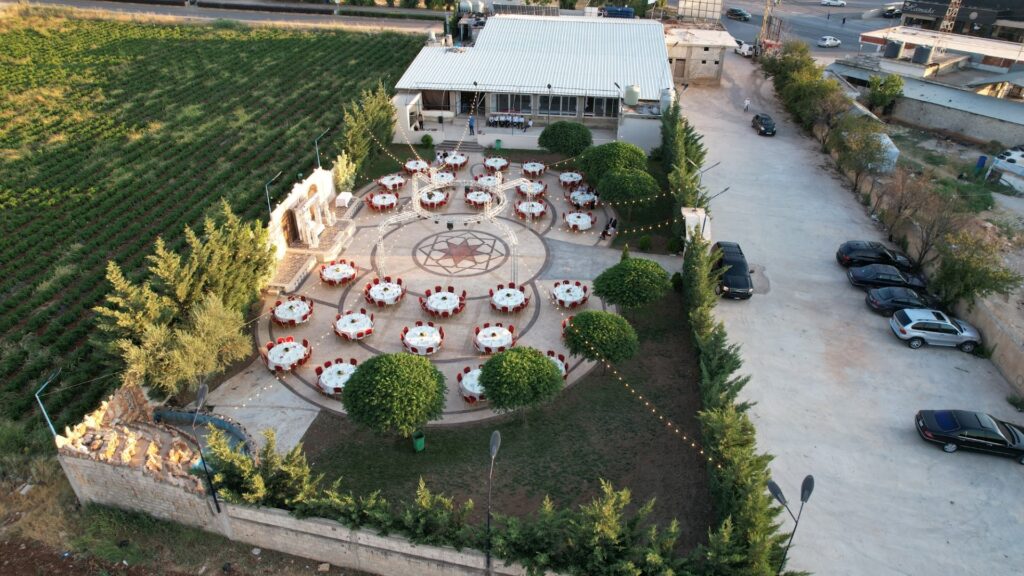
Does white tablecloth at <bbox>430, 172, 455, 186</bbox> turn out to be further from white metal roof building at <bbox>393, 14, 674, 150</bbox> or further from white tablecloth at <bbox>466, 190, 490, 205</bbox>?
white metal roof building at <bbox>393, 14, 674, 150</bbox>

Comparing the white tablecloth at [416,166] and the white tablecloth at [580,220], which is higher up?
the white tablecloth at [416,166]

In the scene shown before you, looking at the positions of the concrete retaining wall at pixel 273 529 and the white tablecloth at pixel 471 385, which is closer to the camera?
the concrete retaining wall at pixel 273 529

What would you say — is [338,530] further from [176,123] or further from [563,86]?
[176,123]

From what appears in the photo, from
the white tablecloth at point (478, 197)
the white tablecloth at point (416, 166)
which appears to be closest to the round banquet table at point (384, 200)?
the white tablecloth at point (416, 166)

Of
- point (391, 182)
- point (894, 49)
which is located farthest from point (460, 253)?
point (894, 49)

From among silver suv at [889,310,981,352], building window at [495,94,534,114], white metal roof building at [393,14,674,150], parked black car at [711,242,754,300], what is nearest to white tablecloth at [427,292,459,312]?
parked black car at [711,242,754,300]

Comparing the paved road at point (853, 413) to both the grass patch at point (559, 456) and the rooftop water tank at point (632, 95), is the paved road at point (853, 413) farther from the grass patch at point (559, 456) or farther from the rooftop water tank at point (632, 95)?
the rooftop water tank at point (632, 95)

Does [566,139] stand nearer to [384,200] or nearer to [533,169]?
[533,169]
